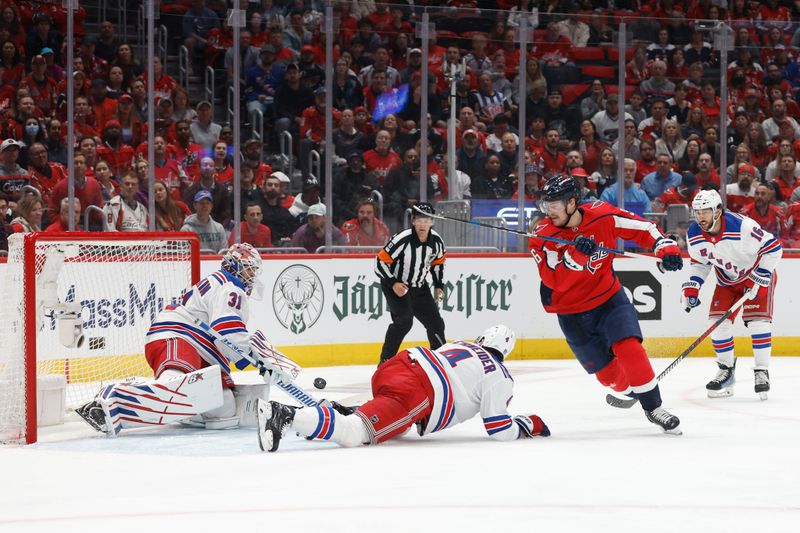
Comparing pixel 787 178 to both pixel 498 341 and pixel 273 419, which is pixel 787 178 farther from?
pixel 273 419

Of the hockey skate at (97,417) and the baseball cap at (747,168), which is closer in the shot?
the hockey skate at (97,417)

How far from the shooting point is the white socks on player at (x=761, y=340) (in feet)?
22.2

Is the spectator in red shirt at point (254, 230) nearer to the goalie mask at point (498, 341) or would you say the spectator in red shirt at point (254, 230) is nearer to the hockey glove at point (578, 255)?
the hockey glove at point (578, 255)

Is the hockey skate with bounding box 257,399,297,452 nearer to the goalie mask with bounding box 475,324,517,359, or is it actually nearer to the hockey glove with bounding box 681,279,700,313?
the goalie mask with bounding box 475,324,517,359

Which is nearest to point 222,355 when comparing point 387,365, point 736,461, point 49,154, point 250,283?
point 250,283

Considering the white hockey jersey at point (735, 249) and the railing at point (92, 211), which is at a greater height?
the railing at point (92, 211)

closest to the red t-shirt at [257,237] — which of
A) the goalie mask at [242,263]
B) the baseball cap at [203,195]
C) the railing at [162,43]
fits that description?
the baseball cap at [203,195]

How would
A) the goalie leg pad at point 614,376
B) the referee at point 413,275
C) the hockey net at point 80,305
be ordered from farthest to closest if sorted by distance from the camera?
the referee at point 413,275 < the goalie leg pad at point 614,376 < the hockey net at point 80,305

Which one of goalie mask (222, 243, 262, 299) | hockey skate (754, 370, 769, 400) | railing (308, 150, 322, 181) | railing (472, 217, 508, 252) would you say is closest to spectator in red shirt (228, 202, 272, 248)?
railing (308, 150, 322, 181)

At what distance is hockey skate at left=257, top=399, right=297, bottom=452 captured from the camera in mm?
4488

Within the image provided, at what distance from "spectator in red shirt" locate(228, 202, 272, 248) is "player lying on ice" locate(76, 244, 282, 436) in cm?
277

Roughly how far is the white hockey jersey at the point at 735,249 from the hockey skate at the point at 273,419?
2.97 metres

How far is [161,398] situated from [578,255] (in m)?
1.98

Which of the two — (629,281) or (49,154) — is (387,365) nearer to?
(49,154)
